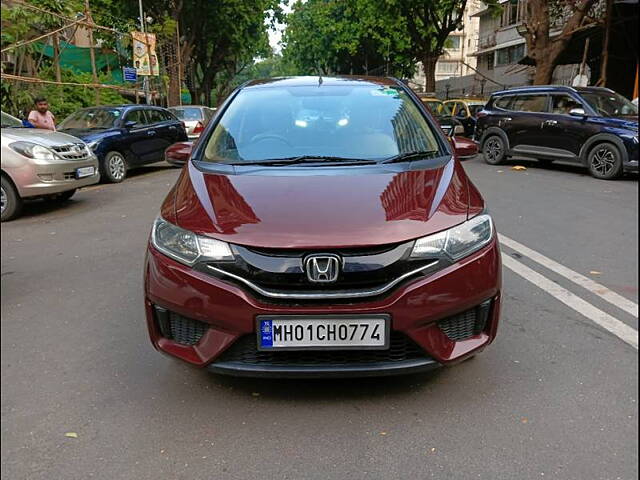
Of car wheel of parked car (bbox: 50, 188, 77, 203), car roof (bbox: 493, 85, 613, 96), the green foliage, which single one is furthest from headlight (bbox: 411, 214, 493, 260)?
car roof (bbox: 493, 85, 613, 96)

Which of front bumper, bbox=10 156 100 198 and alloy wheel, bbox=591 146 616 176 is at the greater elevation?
front bumper, bbox=10 156 100 198

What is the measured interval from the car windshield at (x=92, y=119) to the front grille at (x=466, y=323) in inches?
381

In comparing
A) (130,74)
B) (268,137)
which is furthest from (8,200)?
(130,74)

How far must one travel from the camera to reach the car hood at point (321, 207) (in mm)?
2281

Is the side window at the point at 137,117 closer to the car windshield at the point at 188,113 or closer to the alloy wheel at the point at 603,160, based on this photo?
the car windshield at the point at 188,113

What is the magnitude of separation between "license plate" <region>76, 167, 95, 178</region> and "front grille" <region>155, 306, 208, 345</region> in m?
5.77

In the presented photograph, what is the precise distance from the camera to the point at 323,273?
2.24 metres

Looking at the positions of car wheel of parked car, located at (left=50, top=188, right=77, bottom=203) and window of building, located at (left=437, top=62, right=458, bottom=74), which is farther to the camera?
window of building, located at (left=437, top=62, right=458, bottom=74)

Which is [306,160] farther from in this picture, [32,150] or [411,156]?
[32,150]

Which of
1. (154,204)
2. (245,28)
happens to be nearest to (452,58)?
(245,28)

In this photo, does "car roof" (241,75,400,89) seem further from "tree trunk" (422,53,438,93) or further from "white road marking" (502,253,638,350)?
"tree trunk" (422,53,438,93)

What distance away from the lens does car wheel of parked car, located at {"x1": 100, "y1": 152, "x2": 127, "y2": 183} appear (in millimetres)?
10070

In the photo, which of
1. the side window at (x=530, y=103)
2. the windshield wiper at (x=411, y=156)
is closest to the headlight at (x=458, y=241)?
the windshield wiper at (x=411, y=156)

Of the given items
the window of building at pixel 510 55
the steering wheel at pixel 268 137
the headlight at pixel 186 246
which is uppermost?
the window of building at pixel 510 55
